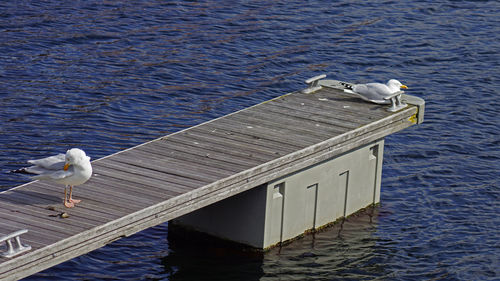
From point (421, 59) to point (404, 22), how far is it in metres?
3.53

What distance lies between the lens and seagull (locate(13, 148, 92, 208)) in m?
14.2

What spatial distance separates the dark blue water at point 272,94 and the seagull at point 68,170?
8.07 ft

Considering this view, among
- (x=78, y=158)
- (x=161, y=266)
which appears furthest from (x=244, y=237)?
(x=78, y=158)

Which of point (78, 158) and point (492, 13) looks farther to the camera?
point (492, 13)

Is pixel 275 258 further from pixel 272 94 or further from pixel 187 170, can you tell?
pixel 272 94

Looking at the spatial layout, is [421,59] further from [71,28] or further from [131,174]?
[131,174]

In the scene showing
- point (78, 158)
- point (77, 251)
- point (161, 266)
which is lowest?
point (161, 266)

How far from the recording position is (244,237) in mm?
17453

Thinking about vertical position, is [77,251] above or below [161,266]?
above

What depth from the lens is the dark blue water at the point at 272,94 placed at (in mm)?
17641

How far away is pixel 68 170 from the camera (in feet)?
47.0

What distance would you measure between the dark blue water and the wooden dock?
178 centimetres

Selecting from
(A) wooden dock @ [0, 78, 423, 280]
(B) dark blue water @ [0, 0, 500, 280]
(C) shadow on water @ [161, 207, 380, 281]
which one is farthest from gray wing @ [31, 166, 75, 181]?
(C) shadow on water @ [161, 207, 380, 281]

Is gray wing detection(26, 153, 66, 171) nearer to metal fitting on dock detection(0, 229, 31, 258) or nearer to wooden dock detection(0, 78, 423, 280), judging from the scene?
wooden dock detection(0, 78, 423, 280)
